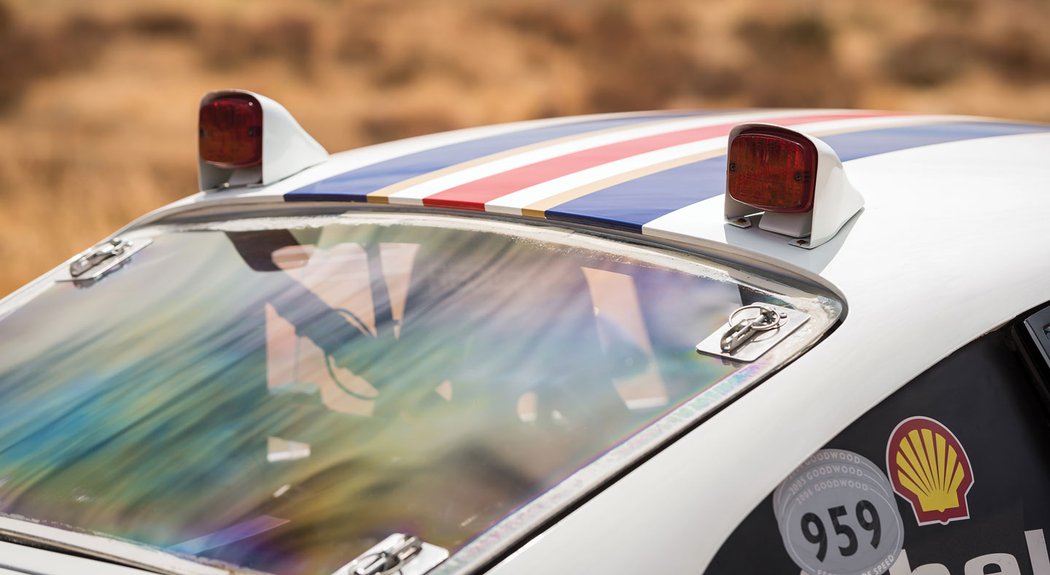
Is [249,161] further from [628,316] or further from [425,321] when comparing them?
[628,316]

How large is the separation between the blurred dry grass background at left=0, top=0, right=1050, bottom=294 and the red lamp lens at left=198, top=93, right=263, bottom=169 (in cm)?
719

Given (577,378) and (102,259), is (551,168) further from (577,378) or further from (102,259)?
(102,259)

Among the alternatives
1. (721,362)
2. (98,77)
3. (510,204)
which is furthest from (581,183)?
(98,77)

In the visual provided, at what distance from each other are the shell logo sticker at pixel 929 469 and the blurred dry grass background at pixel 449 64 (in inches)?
325

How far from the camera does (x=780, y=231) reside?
1.22 metres

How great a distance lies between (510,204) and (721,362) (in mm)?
412

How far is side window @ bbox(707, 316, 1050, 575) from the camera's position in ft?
3.31

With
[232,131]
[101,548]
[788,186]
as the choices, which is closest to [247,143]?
[232,131]

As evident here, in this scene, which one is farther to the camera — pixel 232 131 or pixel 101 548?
pixel 232 131

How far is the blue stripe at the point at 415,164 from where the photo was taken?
5.26ft

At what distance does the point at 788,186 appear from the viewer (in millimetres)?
1217

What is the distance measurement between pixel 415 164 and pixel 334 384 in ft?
1.47

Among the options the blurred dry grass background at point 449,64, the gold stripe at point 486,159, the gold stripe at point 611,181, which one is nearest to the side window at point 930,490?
the gold stripe at point 611,181

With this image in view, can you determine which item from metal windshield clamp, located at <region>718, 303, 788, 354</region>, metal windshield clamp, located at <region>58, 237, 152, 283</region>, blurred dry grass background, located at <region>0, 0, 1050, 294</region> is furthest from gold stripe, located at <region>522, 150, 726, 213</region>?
blurred dry grass background, located at <region>0, 0, 1050, 294</region>
